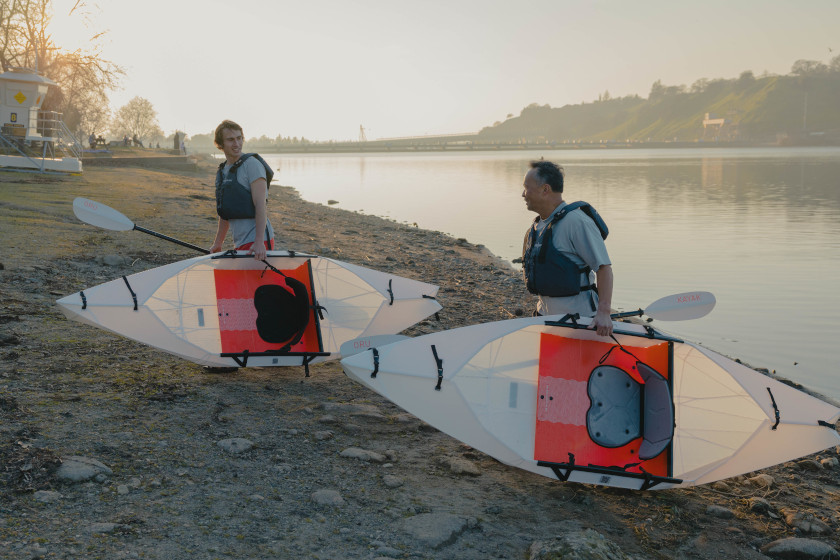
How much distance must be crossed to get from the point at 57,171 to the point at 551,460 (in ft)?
80.4

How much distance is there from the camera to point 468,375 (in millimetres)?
4812

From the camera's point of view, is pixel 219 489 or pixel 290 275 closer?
pixel 219 489

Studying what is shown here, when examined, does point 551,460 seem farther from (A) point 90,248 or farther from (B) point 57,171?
(B) point 57,171

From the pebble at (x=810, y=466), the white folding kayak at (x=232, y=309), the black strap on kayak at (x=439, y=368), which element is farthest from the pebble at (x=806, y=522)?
the white folding kayak at (x=232, y=309)

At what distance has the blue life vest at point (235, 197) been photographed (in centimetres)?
611

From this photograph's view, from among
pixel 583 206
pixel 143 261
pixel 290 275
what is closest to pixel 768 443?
pixel 583 206

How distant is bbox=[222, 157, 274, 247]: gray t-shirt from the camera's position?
20.0 ft

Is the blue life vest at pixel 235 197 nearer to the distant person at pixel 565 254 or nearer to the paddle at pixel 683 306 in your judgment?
the distant person at pixel 565 254

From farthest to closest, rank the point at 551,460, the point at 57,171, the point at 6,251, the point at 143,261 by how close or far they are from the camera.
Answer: the point at 57,171
the point at 143,261
the point at 6,251
the point at 551,460

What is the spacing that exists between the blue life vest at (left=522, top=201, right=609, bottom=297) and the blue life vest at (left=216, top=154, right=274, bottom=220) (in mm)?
2552

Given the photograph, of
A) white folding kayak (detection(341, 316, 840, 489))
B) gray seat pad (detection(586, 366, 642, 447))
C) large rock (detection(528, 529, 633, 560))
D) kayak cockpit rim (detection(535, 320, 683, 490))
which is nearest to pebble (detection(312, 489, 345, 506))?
white folding kayak (detection(341, 316, 840, 489))

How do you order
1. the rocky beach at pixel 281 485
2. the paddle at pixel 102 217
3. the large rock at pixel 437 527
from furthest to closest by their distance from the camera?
1. the paddle at pixel 102 217
2. the large rock at pixel 437 527
3. the rocky beach at pixel 281 485

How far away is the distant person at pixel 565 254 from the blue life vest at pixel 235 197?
8.21ft

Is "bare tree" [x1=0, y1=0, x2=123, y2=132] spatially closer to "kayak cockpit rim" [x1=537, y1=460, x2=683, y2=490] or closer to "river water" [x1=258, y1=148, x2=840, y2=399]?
"river water" [x1=258, y1=148, x2=840, y2=399]
